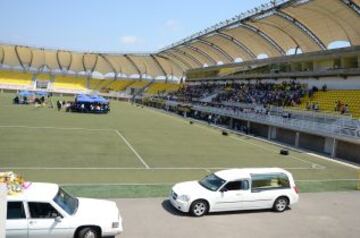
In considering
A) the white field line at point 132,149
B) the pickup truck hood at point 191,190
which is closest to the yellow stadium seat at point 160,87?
the white field line at point 132,149

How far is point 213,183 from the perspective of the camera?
1385 centimetres

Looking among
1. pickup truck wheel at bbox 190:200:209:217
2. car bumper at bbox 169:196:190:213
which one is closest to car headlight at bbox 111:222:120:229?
car bumper at bbox 169:196:190:213

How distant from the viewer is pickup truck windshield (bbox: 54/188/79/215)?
9.88m

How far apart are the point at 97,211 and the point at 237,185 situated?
510 centimetres

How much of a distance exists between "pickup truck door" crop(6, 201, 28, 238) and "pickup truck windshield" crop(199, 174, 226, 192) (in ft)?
19.9

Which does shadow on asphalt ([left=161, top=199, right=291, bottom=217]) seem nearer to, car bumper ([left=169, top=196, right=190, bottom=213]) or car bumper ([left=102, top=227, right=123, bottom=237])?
car bumper ([left=169, top=196, right=190, bottom=213])

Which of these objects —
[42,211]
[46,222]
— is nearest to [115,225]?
[46,222]

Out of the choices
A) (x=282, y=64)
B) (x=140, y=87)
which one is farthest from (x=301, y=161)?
(x=140, y=87)

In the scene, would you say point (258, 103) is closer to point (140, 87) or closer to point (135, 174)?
point (135, 174)

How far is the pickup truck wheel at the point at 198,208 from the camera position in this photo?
1300 cm

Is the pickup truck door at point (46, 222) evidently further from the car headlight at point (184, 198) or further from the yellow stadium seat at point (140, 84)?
the yellow stadium seat at point (140, 84)

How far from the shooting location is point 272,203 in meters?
14.0

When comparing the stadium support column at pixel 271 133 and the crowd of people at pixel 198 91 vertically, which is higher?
the crowd of people at pixel 198 91

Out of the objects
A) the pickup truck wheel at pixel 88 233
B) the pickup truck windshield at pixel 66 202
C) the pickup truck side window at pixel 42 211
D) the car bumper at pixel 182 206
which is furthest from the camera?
the car bumper at pixel 182 206
